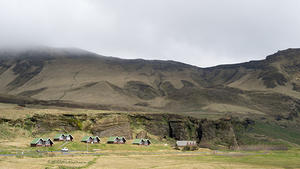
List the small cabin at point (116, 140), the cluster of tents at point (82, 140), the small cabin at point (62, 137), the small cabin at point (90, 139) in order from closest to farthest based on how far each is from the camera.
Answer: the cluster of tents at point (82, 140), the small cabin at point (62, 137), the small cabin at point (90, 139), the small cabin at point (116, 140)

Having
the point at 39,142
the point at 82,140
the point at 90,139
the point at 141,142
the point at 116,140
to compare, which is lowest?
the point at 141,142

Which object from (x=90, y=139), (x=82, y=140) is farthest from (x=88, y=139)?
(x=82, y=140)

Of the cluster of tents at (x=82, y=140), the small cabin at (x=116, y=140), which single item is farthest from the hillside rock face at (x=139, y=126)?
the cluster of tents at (x=82, y=140)

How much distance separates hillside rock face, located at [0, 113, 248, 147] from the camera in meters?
122

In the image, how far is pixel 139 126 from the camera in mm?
149375

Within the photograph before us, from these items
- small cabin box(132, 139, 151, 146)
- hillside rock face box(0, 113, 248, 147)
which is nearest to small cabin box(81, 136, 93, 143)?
hillside rock face box(0, 113, 248, 147)

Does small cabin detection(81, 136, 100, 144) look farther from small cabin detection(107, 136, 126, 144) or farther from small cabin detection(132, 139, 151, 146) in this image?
small cabin detection(132, 139, 151, 146)

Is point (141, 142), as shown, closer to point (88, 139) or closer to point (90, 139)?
point (90, 139)

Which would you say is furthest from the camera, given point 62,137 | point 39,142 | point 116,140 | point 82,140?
point 116,140

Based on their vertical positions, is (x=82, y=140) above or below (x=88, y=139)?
below

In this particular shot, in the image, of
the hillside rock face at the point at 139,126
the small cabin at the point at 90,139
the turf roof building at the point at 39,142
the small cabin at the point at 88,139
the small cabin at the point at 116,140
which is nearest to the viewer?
the turf roof building at the point at 39,142

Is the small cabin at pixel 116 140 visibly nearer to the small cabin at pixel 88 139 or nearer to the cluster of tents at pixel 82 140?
the cluster of tents at pixel 82 140

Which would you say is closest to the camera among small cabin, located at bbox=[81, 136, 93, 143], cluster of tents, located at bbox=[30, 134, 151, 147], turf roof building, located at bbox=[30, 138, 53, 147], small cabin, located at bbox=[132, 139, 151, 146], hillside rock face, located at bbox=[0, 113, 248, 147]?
turf roof building, located at bbox=[30, 138, 53, 147]

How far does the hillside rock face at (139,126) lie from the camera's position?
400 feet
